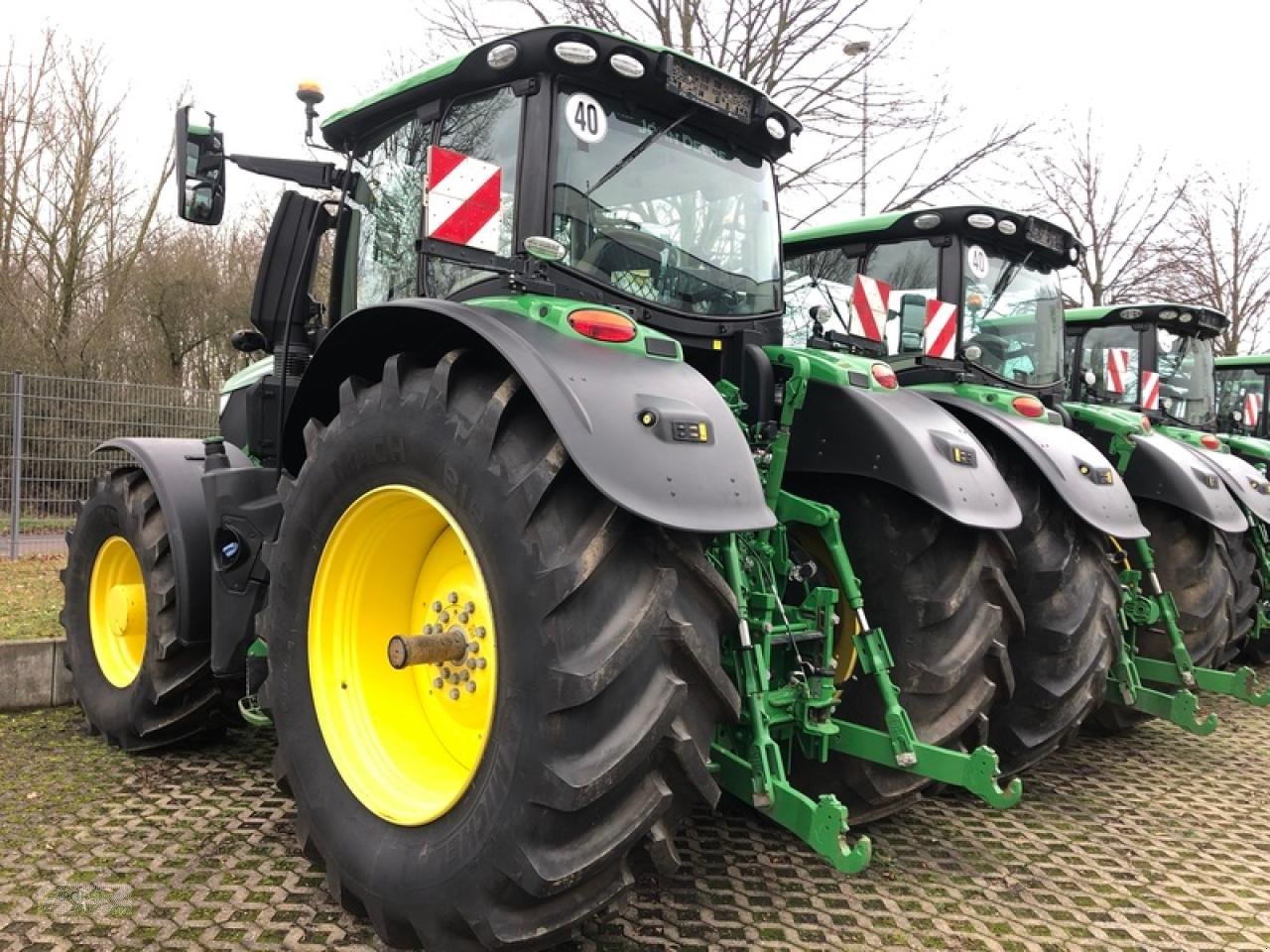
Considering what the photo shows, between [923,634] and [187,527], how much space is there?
2.97m

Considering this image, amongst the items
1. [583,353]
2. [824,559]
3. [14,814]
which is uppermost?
[583,353]

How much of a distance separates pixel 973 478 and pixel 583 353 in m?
1.52

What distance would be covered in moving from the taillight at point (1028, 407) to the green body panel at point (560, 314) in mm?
2383

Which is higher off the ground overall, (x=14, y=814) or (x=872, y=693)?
(x=872, y=693)

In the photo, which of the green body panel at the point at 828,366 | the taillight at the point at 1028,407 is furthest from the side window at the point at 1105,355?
the green body panel at the point at 828,366

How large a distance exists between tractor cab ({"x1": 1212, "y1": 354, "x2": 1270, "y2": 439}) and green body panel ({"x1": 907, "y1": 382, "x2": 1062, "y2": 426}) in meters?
7.88

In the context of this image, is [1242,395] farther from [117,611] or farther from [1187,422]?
[117,611]

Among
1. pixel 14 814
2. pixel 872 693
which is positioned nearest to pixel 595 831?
pixel 872 693

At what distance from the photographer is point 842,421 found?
3.48m

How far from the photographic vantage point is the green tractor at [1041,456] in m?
3.93

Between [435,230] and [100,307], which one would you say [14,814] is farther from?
[100,307]

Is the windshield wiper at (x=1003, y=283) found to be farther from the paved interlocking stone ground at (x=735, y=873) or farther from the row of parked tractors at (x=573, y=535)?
the paved interlocking stone ground at (x=735, y=873)

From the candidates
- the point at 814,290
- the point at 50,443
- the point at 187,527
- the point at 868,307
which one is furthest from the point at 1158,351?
the point at 50,443

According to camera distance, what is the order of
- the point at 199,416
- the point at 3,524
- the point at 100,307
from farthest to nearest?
1. the point at 100,307
2. the point at 199,416
3. the point at 3,524
